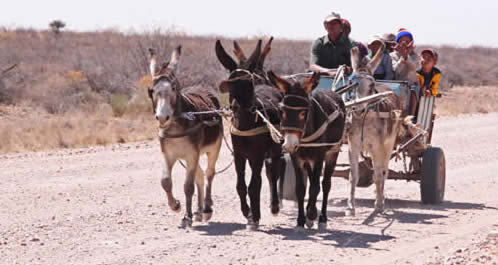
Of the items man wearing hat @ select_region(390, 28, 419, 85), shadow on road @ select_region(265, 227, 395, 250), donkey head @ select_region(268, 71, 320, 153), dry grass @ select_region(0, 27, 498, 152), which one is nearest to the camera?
donkey head @ select_region(268, 71, 320, 153)

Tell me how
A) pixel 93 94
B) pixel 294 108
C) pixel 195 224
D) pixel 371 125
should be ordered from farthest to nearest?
pixel 93 94
pixel 371 125
pixel 195 224
pixel 294 108

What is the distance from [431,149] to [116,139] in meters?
9.38

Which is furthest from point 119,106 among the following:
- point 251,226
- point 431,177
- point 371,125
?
point 251,226

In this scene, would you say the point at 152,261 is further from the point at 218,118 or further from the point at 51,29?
the point at 51,29

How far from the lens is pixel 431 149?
12.1 m

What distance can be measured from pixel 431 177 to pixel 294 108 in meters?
3.93

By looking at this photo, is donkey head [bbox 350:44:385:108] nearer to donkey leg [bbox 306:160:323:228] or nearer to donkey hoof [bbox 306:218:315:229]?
donkey leg [bbox 306:160:323:228]

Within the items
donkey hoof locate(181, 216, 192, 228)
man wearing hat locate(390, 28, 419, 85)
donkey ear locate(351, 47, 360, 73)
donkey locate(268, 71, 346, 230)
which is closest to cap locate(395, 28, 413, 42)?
man wearing hat locate(390, 28, 419, 85)

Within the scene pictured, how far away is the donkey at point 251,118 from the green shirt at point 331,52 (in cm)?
222

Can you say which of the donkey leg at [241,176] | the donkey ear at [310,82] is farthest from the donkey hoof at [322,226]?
the donkey ear at [310,82]

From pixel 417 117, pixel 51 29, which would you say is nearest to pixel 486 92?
pixel 417 117

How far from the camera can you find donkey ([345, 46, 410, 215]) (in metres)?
10.8

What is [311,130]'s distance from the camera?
9.28 m

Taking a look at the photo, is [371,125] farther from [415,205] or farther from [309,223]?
[309,223]
